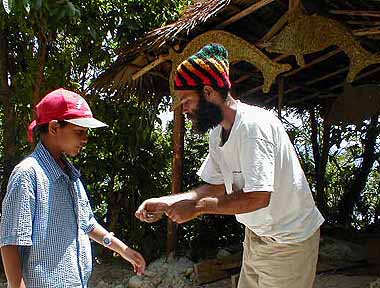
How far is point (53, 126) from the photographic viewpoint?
250 centimetres

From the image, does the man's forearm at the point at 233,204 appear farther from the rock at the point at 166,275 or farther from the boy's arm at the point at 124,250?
the rock at the point at 166,275

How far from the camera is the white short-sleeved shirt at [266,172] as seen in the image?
2.65 meters

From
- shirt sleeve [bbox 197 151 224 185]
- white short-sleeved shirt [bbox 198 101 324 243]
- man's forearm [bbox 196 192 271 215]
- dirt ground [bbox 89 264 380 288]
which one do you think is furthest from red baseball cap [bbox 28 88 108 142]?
dirt ground [bbox 89 264 380 288]

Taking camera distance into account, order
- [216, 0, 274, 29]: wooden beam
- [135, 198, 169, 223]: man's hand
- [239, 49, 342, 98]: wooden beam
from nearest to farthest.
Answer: [135, 198, 169, 223]: man's hand < [216, 0, 274, 29]: wooden beam < [239, 49, 342, 98]: wooden beam

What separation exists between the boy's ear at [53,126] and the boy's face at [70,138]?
1 cm

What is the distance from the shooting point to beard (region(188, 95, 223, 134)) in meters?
2.80

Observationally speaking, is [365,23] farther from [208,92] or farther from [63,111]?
[63,111]

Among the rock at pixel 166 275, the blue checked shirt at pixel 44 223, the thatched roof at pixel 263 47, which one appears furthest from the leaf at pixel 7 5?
the rock at pixel 166 275

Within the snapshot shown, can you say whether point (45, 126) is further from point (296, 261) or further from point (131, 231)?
point (131, 231)

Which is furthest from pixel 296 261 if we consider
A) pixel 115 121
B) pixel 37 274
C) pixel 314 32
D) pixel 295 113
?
pixel 295 113

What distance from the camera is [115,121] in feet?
25.1

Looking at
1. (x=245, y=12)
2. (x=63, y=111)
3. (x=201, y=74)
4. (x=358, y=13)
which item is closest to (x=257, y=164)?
(x=201, y=74)

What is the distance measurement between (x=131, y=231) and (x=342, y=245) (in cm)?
260

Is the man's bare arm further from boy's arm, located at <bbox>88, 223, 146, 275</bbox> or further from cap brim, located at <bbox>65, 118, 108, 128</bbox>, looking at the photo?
cap brim, located at <bbox>65, 118, 108, 128</bbox>
